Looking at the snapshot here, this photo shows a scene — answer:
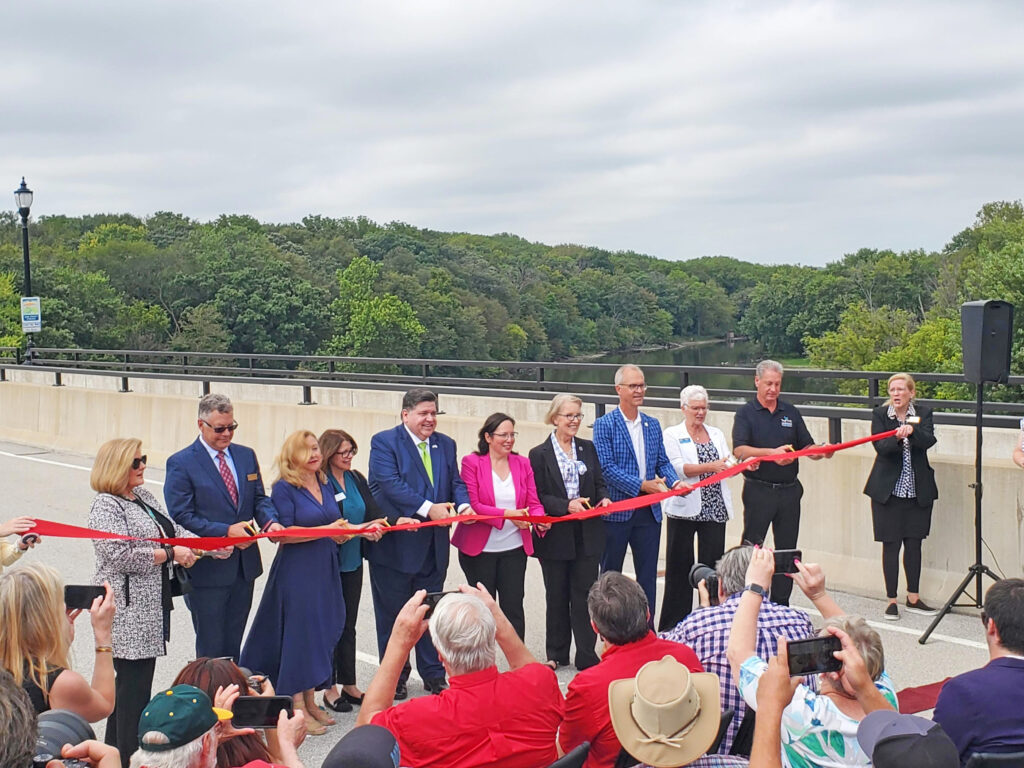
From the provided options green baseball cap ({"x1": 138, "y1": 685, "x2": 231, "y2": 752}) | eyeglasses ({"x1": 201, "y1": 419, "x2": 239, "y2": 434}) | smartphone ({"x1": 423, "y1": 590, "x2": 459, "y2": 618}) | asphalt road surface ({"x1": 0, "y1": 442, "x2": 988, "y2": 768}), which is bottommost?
asphalt road surface ({"x1": 0, "y1": 442, "x2": 988, "y2": 768})

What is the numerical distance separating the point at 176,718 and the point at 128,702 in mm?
2849

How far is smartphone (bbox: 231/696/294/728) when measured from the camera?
3.58 metres

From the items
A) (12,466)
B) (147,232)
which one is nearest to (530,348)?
(147,232)

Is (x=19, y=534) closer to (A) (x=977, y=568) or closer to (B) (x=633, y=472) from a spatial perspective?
(B) (x=633, y=472)

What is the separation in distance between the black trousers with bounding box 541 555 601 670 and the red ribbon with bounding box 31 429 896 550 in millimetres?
363

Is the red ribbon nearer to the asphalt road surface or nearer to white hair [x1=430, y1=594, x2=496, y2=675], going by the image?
the asphalt road surface

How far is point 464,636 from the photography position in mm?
4059

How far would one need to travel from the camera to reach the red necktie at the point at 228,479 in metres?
6.71

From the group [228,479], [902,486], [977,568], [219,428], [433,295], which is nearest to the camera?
[219,428]

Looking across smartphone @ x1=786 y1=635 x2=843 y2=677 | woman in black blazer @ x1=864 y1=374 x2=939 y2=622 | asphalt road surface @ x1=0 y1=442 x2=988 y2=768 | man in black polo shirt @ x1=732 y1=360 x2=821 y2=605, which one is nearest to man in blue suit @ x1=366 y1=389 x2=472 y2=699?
asphalt road surface @ x1=0 y1=442 x2=988 y2=768

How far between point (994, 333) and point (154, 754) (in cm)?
705

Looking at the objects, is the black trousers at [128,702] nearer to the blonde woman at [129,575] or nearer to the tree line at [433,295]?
the blonde woman at [129,575]

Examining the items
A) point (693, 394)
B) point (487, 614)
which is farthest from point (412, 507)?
point (487, 614)

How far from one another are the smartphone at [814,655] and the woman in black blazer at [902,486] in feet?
17.4
